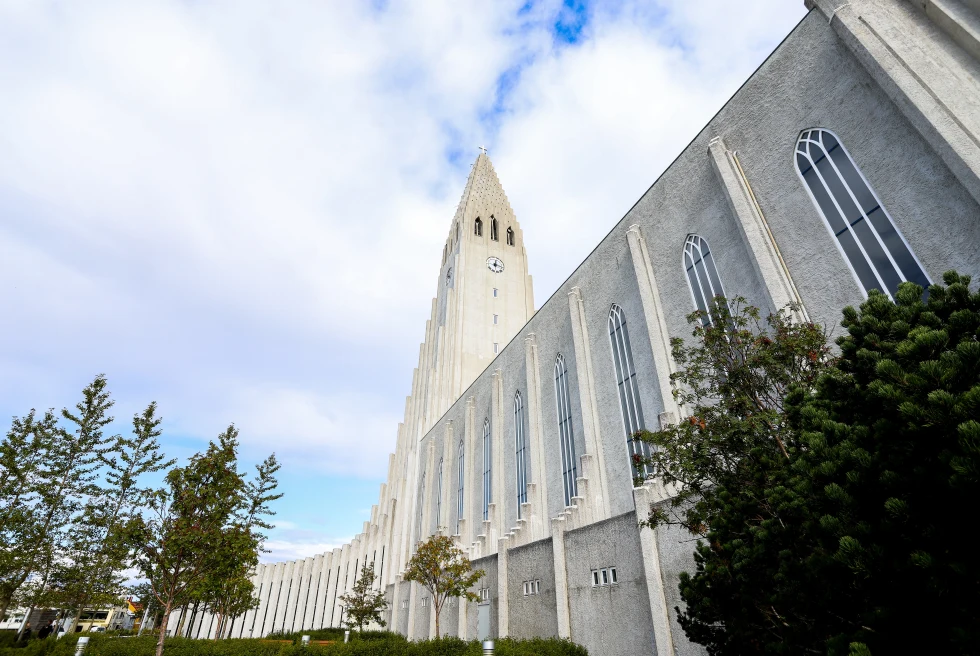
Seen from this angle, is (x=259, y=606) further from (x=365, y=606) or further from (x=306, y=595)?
(x=365, y=606)

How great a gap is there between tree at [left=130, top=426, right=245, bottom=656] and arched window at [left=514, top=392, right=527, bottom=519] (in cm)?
1448

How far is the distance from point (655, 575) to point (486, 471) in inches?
723

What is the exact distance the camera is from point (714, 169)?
48.5ft

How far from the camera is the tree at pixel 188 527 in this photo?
11.6 m

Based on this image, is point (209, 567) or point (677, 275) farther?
point (677, 275)

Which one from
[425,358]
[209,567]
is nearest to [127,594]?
[209,567]

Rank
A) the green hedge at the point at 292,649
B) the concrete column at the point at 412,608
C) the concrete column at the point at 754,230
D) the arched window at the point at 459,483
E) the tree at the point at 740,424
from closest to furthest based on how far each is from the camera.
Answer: the tree at the point at 740,424 < the concrete column at the point at 754,230 < the green hedge at the point at 292,649 < the concrete column at the point at 412,608 < the arched window at the point at 459,483

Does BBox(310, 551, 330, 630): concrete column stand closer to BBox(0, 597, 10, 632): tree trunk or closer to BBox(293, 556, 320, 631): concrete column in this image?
BBox(293, 556, 320, 631): concrete column

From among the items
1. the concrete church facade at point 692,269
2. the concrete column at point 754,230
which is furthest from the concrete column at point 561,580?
the concrete column at point 754,230

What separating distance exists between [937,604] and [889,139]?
11139 mm

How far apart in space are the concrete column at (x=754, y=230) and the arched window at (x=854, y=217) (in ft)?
4.19

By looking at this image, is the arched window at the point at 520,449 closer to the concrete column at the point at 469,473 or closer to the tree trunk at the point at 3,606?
the concrete column at the point at 469,473

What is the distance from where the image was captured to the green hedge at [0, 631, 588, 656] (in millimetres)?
11875

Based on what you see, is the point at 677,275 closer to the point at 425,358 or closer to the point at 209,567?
the point at 209,567
